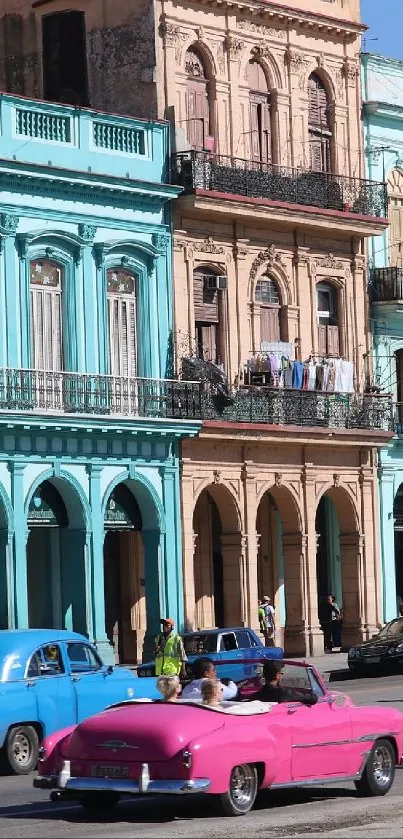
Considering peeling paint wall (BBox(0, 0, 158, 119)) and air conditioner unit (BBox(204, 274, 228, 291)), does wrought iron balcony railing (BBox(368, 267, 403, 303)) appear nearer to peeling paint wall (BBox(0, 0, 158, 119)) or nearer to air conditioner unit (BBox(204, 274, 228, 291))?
air conditioner unit (BBox(204, 274, 228, 291))

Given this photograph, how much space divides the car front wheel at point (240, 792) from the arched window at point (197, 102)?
2583 centimetres

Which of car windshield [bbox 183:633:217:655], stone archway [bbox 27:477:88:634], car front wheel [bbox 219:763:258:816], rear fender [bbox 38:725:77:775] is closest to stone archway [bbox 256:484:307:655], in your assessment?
stone archway [bbox 27:477:88:634]

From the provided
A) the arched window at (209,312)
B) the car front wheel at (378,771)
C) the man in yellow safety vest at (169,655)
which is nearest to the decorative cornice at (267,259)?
the arched window at (209,312)

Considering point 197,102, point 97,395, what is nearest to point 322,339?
point 197,102

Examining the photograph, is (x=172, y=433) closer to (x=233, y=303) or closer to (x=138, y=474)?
(x=138, y=474)

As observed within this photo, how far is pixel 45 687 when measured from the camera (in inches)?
884

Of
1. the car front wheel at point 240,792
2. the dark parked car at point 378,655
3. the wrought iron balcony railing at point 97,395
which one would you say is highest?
the wrought iron balcony railing at point 97,395

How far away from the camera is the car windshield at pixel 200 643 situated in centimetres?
3156

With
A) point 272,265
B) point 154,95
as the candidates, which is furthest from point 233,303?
point 154,95

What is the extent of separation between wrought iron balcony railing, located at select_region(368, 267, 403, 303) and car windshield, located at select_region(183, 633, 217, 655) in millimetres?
15271

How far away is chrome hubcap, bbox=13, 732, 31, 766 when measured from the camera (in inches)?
866

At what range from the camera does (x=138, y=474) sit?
38.7 m

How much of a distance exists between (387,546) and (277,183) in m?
8.16

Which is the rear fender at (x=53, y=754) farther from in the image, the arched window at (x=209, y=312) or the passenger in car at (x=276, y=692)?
the arched window at (x=209, y=312)
